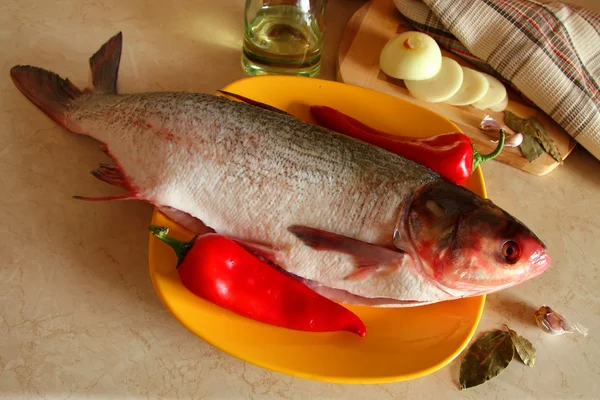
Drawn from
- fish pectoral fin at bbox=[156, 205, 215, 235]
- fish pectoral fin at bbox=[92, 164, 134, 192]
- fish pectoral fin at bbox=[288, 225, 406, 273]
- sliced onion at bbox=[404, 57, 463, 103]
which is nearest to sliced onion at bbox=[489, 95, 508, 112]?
sliced onion at bbox=[404, 57, 463, 103]

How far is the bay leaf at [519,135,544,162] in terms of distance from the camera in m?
1.37

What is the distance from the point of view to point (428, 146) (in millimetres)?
1136

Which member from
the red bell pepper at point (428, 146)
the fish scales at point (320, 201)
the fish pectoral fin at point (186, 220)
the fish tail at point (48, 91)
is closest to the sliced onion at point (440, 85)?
the red bell pepper at point (428, 146)

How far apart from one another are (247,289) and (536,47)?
1.01 m

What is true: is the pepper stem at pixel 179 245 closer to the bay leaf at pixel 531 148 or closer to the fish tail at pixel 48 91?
the fish tail at pixel 48 91

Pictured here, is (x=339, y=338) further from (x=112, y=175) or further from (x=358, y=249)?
(x=112, y=175)

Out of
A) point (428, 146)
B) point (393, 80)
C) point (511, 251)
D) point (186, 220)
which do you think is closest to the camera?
point (511, 251)

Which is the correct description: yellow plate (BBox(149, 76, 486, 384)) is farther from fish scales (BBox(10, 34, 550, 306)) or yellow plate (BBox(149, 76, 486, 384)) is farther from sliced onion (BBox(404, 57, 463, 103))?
sliced onion (BBox(404, 57, 463, 103))

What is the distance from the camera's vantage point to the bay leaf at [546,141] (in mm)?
1396

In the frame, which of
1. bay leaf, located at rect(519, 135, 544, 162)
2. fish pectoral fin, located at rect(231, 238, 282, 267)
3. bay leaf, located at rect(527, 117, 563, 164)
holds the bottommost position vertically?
fish pectoral fin, located at rect(231, 238, 282, 267)

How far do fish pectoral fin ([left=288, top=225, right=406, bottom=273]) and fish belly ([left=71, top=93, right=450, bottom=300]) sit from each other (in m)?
0.02

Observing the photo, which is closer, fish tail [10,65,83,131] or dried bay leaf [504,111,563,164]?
fish tail [10,65,83,131]

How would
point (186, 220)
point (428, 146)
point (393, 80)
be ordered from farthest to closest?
point (393, 80)
point (428, 146)
point (186, 220)

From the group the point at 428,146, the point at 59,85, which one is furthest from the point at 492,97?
the point at 59,85
